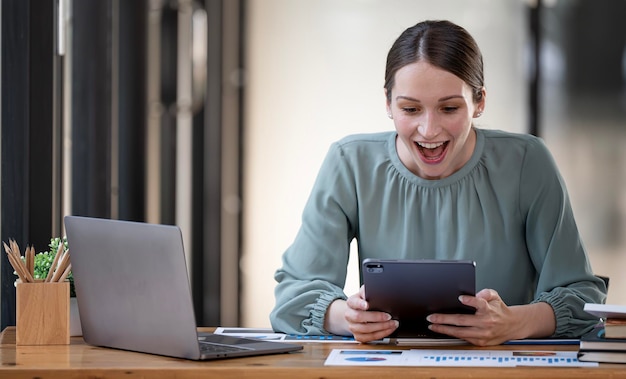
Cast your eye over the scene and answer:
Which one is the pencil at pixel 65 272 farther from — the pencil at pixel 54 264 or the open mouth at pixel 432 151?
the open mouth at pixel 432 151

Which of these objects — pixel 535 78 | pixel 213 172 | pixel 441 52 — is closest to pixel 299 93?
pixel 213 172

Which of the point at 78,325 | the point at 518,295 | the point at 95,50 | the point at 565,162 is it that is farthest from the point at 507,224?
the point at 565,162

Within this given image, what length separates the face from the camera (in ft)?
6.86

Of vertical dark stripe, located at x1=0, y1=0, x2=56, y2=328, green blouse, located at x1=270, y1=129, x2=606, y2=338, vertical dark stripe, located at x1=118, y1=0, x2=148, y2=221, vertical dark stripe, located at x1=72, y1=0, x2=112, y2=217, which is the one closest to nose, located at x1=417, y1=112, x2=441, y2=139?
green blouse, located at x1=270, y1=129, x2=606, y2=338

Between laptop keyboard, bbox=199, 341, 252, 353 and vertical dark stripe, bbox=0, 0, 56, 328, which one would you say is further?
vertical dark stripe, bbox=0, 0, 56, 328

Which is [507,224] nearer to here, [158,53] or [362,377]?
[362,377]

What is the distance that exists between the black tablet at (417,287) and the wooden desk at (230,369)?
0.49 ft

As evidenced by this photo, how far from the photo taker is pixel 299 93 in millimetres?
4645

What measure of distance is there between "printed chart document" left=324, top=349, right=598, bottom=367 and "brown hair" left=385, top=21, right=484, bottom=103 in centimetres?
62

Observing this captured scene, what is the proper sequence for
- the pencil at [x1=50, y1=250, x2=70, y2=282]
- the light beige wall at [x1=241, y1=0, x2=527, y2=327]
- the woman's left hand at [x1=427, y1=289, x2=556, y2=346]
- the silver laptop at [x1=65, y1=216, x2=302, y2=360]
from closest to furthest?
the silver laptop at [x1=65, y1=216, x2=302, y2=360] → the woman's left hand at [x1=427, y1=289, x2=556, y2=346] → the pencil at [x1=50, y1=250, x2=70, y2=282] → the light beige wall at [x1=241, y1=0, x2=527, y2=327]

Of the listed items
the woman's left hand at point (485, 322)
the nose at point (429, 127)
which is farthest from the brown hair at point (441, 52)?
the woman's left hand at point (485, 322)

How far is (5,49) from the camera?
2.53 meters

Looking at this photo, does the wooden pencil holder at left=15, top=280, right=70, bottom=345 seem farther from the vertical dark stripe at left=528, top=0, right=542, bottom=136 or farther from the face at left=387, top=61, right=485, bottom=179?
the vertical dark stripe at left=528, top=0, right=542, bottom=136

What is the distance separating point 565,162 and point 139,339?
3.04 meters
